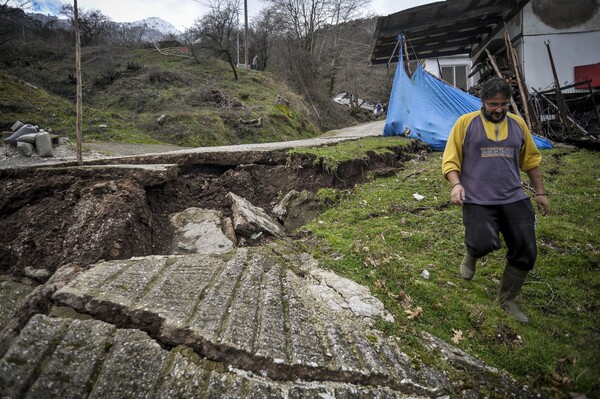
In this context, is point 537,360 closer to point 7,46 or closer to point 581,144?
point 581,144

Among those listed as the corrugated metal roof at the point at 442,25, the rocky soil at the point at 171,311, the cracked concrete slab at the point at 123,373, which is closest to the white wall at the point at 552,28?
the corrugated metal roof at the point at 442,25

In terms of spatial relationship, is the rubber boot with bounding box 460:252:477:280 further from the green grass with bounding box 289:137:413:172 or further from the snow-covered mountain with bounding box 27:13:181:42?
the snow-covered mountain with bounding box 27:13:181:42

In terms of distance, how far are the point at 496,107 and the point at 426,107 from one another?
19.2ft

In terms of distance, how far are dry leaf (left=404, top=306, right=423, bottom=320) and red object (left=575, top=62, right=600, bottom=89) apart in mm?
10531

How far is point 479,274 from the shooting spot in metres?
2.84

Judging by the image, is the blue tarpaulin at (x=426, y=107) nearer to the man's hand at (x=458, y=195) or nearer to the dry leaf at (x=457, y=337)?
the man's hand at (x=458, y=195)

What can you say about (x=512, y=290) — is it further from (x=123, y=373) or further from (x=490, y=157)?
(x=123, y=373)

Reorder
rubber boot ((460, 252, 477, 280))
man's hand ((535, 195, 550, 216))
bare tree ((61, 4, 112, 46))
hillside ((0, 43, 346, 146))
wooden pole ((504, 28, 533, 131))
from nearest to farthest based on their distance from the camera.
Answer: man's hand ((535, 195, 550, 216))
rubber boot ((460, 252, 477, 280))
wooden pole ((504, 28, 533, 131))
hillside ((0, 43, 346, 146))
bare tree ((61, 4, 112, 46))

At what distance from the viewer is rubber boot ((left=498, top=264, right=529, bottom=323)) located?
227cm

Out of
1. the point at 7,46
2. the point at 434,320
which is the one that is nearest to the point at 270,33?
the point at 7,46

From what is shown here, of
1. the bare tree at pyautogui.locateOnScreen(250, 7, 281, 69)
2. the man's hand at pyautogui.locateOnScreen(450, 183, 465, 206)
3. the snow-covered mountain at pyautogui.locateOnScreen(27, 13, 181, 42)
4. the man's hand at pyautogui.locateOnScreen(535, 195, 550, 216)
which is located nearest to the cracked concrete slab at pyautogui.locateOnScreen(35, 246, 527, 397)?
the man's hand at pyautogui.locateOnScreen(450, 183, 465, 206)

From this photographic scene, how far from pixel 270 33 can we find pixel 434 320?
28033 mm

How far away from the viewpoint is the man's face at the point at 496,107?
7.45ft

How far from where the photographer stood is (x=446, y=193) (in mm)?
4531
